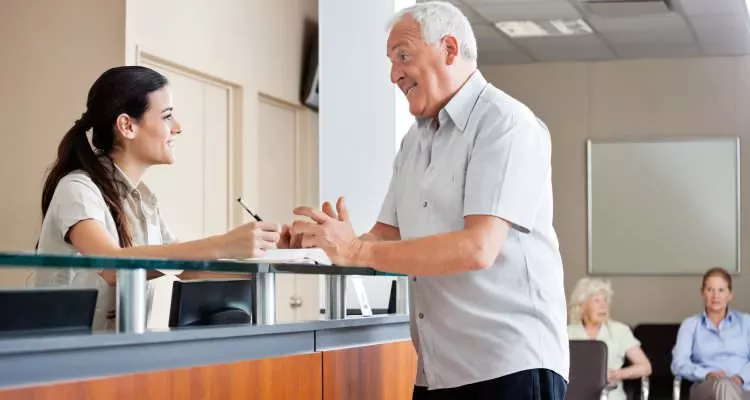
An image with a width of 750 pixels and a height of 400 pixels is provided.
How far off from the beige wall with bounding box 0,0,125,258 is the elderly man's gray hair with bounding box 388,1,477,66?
11.3 feet

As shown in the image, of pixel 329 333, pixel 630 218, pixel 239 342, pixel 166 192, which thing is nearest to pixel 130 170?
pixel 329 333

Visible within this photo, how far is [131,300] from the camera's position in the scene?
1.88m

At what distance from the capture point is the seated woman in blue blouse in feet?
26.4

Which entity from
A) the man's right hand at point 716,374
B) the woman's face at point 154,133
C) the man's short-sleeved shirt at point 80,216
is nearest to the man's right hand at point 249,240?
the man's short-sleeved shirt at point 80,216

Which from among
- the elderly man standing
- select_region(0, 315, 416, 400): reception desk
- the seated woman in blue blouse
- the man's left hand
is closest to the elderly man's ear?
the elderly man standing

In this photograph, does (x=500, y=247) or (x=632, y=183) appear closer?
(x=500, y=247)

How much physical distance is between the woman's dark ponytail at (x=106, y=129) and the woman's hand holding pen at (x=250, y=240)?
1.72ft

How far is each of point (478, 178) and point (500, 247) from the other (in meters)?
0.14

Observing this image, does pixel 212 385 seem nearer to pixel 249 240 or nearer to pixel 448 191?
pixel 249 240

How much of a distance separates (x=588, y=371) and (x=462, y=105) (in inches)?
187

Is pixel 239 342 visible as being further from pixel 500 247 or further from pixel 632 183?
pixel 632 183

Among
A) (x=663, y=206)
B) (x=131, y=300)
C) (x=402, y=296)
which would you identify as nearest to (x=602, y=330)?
(x=663, y=206)

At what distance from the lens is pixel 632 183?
34.1ft

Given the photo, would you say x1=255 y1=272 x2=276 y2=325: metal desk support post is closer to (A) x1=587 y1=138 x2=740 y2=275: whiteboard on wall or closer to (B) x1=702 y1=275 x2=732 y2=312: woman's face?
(B) x1=702 y1=275 x2=732 y2=312: woman's face
